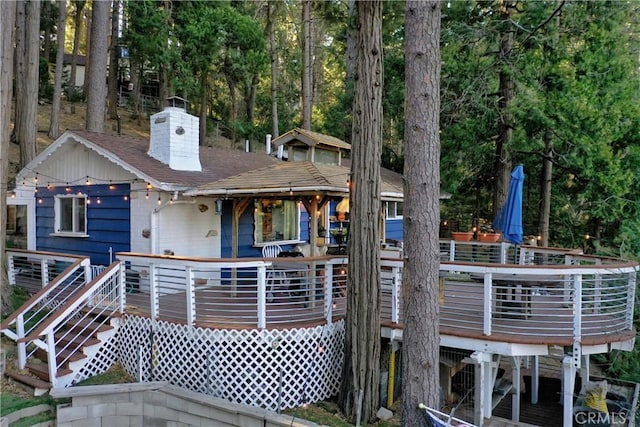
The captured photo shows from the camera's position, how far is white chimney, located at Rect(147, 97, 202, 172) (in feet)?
31.6

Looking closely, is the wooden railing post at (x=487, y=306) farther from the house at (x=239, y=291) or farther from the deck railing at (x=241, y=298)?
the deck railing at (x=241, y=298)

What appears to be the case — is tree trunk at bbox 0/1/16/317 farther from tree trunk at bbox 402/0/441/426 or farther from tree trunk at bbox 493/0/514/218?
tree trunk at bbox 493/0/514/218

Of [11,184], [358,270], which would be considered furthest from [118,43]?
[358,270]

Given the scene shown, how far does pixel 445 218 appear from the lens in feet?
62.4

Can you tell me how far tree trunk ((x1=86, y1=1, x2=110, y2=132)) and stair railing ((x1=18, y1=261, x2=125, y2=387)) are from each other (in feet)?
24.0

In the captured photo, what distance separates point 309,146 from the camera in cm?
991

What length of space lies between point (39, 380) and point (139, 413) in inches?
60.2

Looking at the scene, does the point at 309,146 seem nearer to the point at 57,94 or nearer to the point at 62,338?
the point at 62,338

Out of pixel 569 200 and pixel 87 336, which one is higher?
pixel 569 200

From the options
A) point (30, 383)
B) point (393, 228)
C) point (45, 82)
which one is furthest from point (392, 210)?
point (45, 82)

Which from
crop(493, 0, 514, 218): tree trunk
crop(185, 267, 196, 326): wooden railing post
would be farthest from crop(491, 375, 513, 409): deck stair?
crop(493, 0, 514, 218): tree trunk

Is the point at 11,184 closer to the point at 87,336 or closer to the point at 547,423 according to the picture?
the point at 87,336

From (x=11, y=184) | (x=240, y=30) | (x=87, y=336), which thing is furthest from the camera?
(x=240, y=30)

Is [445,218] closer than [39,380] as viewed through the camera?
No
